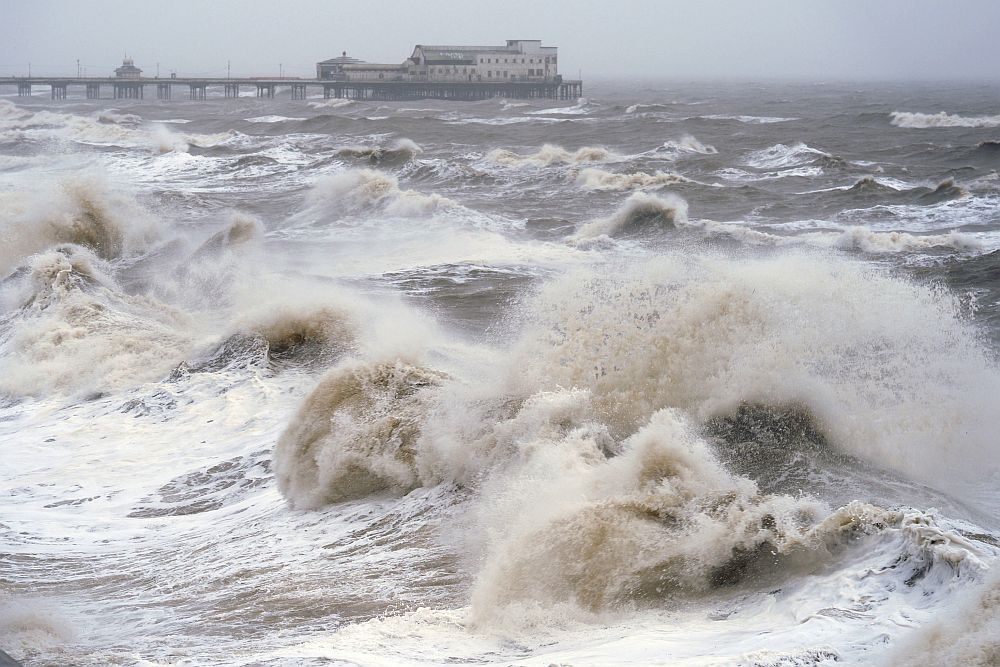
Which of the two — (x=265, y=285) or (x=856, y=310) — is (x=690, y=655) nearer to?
(x=856, y=310)

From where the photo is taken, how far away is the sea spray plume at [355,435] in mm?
7203

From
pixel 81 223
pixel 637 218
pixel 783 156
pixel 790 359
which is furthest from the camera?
pixel 783 156

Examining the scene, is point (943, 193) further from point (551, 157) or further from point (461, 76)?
point (461, 76)

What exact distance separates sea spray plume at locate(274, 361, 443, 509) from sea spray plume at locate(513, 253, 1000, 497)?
92 cm

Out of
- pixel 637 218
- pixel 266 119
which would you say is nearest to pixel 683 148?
pixel 637 218

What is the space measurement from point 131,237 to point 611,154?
58.5 ft

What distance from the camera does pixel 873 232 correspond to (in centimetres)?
1756

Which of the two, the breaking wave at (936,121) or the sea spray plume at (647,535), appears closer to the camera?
the sea spray plume at (647,535)

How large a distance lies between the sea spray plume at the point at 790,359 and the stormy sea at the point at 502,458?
0.03 metres

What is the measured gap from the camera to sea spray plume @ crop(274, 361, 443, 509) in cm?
720

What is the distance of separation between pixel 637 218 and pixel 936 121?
98.8ft

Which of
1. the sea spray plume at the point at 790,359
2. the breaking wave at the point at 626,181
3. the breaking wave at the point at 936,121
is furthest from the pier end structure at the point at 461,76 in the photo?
the sea spray plume at the point at 790,359

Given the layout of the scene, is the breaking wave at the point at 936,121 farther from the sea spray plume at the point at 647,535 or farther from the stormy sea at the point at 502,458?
the sea spray plume at the point at 647,535

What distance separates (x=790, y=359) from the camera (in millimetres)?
7902
